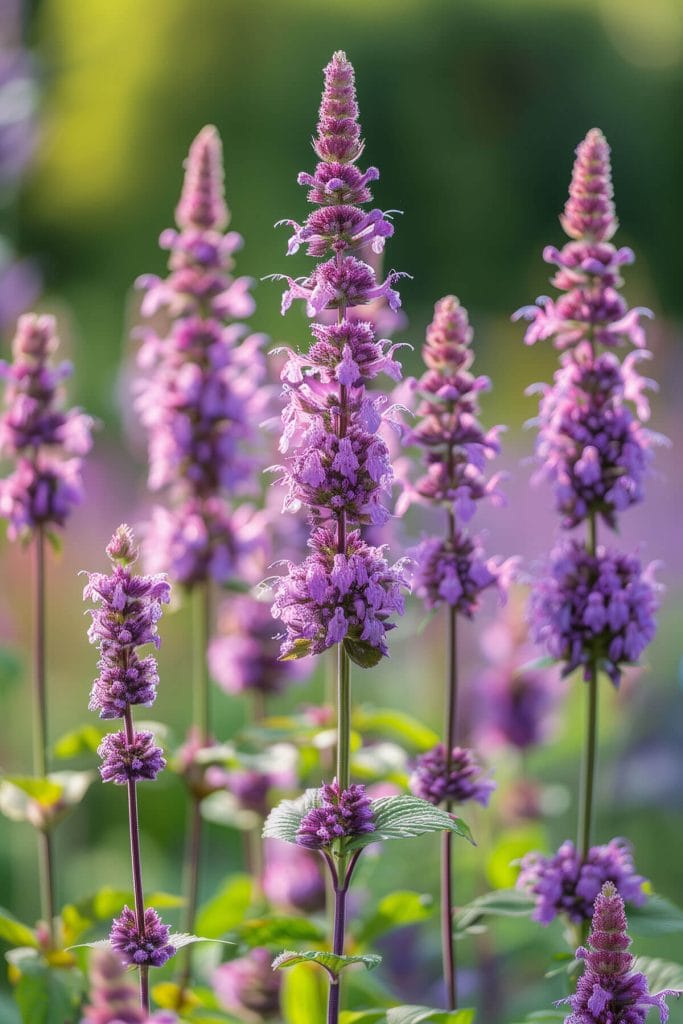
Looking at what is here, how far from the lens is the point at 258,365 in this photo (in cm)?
244

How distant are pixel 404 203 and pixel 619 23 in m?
1.70

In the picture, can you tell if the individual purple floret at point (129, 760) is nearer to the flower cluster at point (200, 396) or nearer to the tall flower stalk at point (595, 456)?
the tall flower stalk at point (595, 456)

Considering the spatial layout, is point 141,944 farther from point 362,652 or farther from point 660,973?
point 660,973

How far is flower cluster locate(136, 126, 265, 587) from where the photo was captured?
2.38m

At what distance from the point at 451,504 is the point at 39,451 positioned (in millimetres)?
783

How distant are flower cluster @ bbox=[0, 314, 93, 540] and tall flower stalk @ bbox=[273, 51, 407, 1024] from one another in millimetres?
761

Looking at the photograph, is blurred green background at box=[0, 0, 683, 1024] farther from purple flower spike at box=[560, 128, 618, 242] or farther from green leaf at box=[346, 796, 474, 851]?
green leaf at box=[346, 796, 474, 851]

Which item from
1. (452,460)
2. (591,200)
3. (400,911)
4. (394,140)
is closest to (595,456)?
(452,460)

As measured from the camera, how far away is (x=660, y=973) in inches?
72.4

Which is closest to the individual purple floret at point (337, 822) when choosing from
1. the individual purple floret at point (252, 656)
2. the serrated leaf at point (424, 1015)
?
the serrated leaf at point (424, 1015)

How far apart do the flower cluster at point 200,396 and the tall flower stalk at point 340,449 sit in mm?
818

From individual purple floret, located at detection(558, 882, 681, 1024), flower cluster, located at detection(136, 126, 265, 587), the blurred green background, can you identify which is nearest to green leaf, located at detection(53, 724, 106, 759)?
flower cluster, located at detection(136, 126, 265, 587)

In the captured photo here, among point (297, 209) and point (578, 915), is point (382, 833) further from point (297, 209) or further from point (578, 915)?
point (297, 209)

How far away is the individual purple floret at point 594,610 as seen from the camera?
192 centimetres
